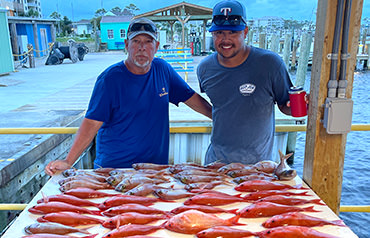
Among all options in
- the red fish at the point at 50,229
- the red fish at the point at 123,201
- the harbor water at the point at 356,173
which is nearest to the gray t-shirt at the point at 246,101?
the red fish at the point at 123,201

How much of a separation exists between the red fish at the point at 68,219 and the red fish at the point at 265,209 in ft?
2.83

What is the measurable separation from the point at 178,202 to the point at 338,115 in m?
1.23

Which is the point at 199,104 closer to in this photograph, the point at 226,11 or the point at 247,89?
the point at 247,89

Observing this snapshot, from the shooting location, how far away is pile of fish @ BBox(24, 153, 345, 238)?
5.59 feet

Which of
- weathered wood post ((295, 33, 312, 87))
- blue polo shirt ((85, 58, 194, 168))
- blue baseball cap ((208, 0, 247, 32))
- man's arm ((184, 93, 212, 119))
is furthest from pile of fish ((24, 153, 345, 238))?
weathered wood post ((295, 33, 312, 87))

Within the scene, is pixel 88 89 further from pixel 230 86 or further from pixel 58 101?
pixel 230 86

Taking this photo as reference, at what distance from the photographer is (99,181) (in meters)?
2.30

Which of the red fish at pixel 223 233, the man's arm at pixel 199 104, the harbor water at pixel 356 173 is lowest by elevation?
the harbor water at pixel 356 173

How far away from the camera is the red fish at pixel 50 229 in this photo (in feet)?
5.57

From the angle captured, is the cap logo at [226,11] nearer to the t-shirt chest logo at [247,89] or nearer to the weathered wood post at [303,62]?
the t-shirt chest logo at [247,89]

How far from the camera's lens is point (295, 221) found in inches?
68.8

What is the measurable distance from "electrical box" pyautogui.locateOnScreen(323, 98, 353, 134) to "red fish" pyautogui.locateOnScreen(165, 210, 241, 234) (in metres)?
0.94

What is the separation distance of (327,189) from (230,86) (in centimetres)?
120

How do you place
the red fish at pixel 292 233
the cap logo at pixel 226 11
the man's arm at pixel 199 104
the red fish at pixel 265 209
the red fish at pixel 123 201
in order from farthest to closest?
1. the man's arm at pixel 199 104
2. the cap logo at pixel 226 11
3. the red fish at pixel 123 201
4. the red fish at pixel 265 209
5. the red fish at pixel 292 233
